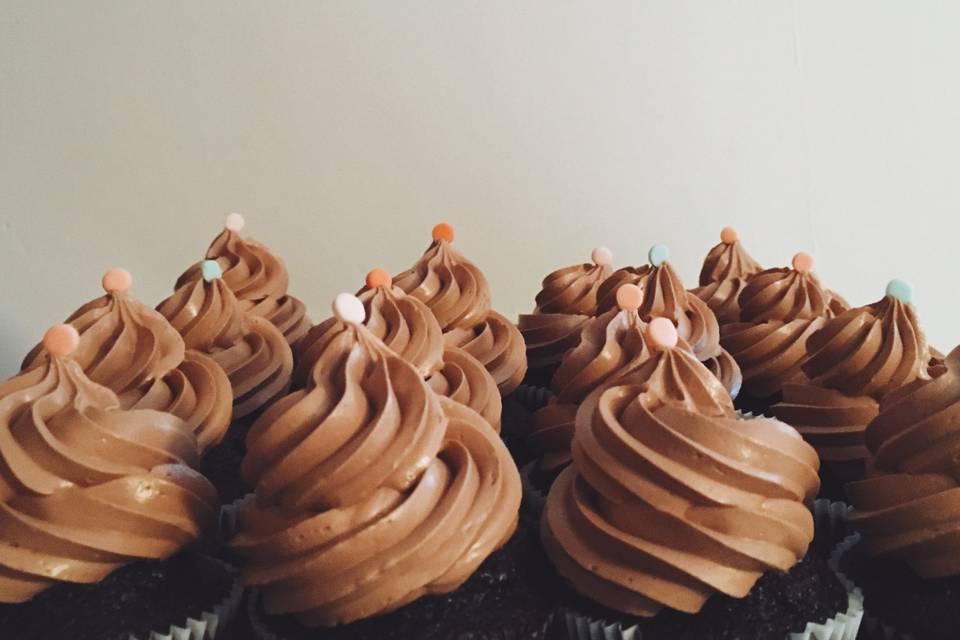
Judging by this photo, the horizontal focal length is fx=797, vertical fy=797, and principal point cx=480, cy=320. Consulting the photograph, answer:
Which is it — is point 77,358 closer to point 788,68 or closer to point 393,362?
point 393,362

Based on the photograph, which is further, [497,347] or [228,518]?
[497,347]

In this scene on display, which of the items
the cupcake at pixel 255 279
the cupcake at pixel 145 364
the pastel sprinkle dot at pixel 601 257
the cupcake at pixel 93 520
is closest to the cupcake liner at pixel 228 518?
the cupcake at pixel 145 364

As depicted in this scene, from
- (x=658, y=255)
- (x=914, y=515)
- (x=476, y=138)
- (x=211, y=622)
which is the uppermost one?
(x=476, y=138)

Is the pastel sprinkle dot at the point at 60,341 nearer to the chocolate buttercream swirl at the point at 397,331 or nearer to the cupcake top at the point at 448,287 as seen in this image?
the chocolate buttercream swirl at the point at 397,331

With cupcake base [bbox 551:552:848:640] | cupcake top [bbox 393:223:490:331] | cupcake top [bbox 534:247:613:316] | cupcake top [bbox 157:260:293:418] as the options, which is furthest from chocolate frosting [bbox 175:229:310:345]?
cupcake base [bbox 551:552:848:640]

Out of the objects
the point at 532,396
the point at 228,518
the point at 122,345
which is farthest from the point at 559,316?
the point at 122,345

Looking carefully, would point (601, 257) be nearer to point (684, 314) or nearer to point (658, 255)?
point (658, 255)
